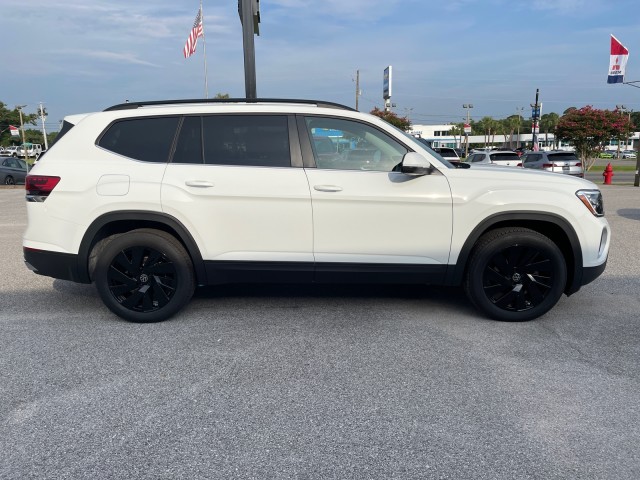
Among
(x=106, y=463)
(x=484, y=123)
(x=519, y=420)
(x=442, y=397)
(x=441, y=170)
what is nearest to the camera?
(x=106, y=463)

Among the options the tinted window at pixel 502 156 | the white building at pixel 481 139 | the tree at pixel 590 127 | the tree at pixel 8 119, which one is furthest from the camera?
the white building at pixel 481 139

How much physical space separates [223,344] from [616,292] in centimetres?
418

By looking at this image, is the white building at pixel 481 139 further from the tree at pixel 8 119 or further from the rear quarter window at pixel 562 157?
the rear quarter window at pixel 562 157

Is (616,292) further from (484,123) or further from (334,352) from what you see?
(484,123)

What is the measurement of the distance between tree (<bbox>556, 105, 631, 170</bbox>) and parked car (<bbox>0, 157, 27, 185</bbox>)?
30.1m

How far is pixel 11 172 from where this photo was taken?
904 inches

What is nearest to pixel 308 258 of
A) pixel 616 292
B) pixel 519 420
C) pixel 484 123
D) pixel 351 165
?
pixel 351 165

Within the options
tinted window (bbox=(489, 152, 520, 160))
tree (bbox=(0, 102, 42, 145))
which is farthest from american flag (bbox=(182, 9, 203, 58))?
tree (bbox=(0, 102, 42, 145))

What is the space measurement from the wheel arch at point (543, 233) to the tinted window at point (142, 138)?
2685 millimetres

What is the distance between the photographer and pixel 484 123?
112 m

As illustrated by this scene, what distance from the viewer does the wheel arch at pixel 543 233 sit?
4.17 m

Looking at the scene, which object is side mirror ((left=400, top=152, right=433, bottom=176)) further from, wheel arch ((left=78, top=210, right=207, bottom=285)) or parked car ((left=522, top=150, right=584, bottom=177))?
parked car ((left=522, top=150, right=584, bottom=177))

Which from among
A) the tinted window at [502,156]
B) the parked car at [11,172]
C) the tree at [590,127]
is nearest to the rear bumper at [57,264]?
the tinted window at [502,156]

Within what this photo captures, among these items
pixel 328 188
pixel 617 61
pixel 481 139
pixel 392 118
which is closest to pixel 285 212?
pixel 328 188
